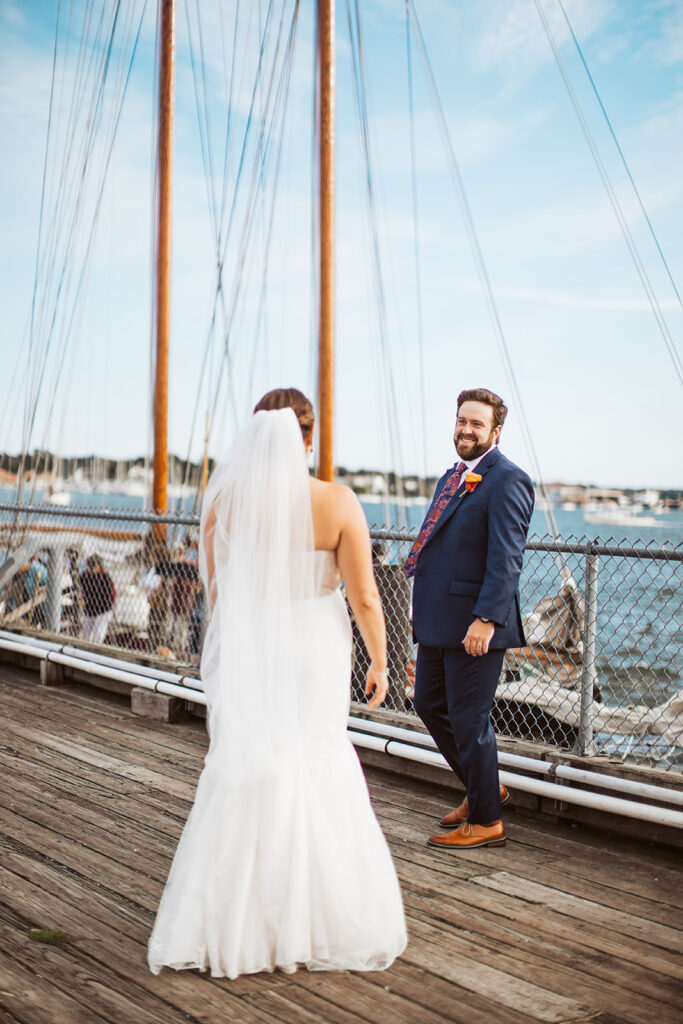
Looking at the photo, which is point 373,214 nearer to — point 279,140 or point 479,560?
point 279,140

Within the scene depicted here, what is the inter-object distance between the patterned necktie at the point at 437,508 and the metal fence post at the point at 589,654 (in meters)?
0.65

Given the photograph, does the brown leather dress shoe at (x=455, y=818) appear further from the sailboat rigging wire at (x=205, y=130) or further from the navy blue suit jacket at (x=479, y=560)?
the sailboat rigging wire at (x=205, y=130)

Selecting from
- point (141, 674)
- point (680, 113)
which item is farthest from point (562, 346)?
point (141, 674)

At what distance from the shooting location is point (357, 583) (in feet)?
9.16

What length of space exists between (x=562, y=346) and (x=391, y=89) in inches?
2109

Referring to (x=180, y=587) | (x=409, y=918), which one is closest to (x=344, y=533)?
(x=409, y=918)

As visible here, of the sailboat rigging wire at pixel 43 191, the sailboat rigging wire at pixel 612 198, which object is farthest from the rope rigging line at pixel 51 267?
the sailboat rigging wire at pixel 612 198

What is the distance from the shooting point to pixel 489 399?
3.72 m

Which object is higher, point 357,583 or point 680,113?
point 680,113

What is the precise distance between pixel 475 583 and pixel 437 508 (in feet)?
1.24

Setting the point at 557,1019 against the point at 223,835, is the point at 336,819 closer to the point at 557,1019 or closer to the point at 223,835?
the point at 223,835

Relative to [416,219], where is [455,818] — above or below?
below

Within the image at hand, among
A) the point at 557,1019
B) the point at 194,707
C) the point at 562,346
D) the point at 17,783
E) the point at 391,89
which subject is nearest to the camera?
the point at 557,1019

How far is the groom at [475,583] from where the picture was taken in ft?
11.9
